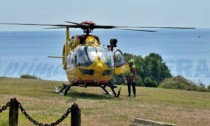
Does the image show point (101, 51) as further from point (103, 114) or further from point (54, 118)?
point (54, 118)

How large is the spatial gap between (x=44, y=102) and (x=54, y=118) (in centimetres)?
375

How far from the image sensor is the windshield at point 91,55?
2175cm

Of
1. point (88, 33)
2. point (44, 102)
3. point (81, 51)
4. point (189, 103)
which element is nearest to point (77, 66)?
point (81, 51)

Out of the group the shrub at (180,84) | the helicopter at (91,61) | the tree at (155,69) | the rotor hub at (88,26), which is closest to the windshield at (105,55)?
the helicopter at (91,61)

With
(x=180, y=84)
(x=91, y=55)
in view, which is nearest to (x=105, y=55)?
(x=91, y=55)

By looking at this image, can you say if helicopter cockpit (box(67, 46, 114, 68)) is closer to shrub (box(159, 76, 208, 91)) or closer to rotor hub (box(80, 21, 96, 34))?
rotor hub (box(80, 21, 96, 34))

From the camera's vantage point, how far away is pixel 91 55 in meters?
21.8

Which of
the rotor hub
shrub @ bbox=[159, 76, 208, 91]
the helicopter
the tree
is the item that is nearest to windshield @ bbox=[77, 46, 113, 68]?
the helicopter

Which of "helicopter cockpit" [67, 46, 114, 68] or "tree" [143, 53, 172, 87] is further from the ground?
"tree" [143, 53, 172, 87]

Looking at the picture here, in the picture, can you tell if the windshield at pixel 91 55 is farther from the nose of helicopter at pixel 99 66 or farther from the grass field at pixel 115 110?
the grass field at pixel 115 110

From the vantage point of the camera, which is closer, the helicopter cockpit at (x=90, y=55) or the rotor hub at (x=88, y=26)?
the helicopter cockpit at (x=90, y=55)

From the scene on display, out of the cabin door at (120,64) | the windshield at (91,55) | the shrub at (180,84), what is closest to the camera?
the windshield at (91,55)

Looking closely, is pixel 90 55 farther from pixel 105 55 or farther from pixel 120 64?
pixel 120 64

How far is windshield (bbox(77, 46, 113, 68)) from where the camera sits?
71.4 feet
